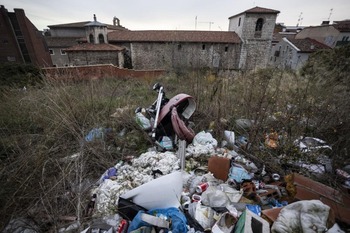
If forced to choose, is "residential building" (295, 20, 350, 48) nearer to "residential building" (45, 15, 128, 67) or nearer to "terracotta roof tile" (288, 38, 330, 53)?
"terracotta roof tile" (288, 38, 330, 53)

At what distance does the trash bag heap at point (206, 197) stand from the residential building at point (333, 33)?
21631 millimetres

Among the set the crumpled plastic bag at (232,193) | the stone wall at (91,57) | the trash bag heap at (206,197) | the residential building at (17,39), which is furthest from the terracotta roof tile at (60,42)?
the crumpled plastic bag at (232,193)

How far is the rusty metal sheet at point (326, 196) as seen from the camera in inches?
59.2

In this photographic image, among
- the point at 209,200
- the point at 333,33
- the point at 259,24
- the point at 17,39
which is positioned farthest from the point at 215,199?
the point at 333,33

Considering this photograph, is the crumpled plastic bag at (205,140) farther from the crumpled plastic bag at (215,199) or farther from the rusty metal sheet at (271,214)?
the rusty metal sheet at (271,214)

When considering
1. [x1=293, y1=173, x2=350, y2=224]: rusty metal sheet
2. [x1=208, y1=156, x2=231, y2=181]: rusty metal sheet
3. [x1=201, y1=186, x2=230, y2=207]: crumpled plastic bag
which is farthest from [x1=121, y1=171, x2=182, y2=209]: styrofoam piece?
[x1=293, y1=173, x2=350, y2=224]: rusty metal sheet

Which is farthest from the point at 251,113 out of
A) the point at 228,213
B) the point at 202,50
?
the point at 202,50

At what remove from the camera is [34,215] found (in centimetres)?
165

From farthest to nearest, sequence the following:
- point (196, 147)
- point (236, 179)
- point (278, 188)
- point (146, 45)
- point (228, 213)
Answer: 1. point (146, 45)
2. point (196, 147)
3. point (236, 179)
4. point (278, 188)
5. point (228, 213)

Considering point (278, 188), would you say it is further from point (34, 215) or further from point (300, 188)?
point (34, 215)

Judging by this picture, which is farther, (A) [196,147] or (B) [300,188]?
(A) [196,147]

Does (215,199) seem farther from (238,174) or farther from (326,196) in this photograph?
(326,196)

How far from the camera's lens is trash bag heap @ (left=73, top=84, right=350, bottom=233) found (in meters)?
1.35

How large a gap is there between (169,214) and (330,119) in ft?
10.6
